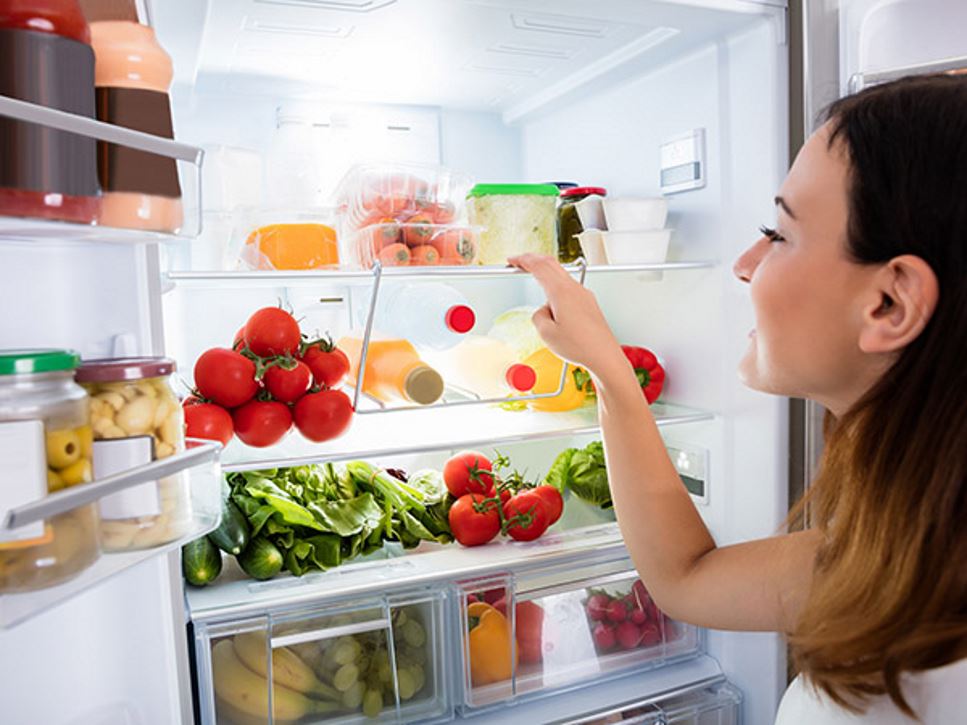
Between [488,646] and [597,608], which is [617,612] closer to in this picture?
[597,608]

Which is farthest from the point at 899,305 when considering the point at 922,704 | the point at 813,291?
the point at 922,704

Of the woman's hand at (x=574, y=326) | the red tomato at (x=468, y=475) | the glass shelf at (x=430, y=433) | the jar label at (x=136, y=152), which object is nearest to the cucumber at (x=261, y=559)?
the glass shelf at (x=430, y=433)

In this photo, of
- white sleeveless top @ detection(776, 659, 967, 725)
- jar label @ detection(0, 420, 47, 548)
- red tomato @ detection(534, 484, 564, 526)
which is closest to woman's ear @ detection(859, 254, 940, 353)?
white sleeveless top @ detection(776, 659, 967, 725)

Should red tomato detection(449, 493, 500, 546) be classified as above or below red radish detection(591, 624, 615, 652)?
above

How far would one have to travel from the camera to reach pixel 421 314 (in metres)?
1.48

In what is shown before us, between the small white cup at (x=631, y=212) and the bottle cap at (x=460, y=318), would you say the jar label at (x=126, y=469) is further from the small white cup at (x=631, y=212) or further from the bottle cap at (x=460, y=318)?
the small white cup at (x=631, y=212)

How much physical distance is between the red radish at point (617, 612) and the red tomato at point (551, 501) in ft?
0.69

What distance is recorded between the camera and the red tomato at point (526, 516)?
4.92ft

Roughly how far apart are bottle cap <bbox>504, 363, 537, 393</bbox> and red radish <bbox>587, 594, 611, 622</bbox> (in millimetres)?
449

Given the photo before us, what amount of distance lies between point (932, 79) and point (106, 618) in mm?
1051

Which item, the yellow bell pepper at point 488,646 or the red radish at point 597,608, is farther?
the red radish at point 597,608

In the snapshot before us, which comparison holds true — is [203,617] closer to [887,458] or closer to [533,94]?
[887,458]

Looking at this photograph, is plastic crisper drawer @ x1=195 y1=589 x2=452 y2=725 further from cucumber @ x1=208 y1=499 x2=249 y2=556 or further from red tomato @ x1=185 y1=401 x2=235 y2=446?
red tomato @ x1=185 y1=401 x2=235 y2=446

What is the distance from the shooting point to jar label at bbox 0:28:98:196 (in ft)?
1.66
